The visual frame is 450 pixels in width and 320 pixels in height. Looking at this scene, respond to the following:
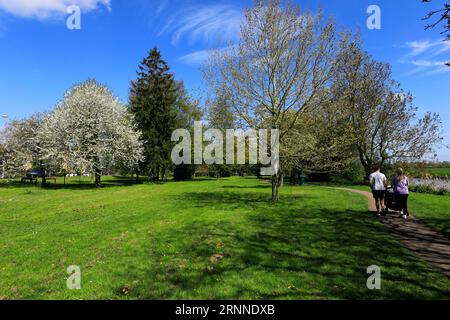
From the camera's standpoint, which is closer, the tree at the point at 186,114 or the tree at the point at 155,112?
the tree at the point at 155,112

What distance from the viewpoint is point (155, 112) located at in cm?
3741

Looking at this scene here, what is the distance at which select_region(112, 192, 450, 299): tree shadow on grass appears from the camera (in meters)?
5.24

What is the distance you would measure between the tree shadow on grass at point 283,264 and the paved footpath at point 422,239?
1.17 feet

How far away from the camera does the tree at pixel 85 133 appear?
90.9ft

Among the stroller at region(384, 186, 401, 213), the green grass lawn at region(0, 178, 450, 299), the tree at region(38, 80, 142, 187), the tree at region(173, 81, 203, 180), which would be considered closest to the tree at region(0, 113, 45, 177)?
the tree at region(38, 80, 142, 187)

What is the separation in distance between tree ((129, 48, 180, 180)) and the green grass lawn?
23701 millimetres

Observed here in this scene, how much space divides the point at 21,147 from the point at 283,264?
35979mm

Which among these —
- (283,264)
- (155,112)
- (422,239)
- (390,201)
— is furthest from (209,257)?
(155,112)

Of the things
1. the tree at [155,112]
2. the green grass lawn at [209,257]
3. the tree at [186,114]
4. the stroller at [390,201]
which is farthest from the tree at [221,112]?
the tree at [186,114]

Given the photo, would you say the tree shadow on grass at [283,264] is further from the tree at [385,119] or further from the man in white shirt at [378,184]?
the tree at [385,119]
